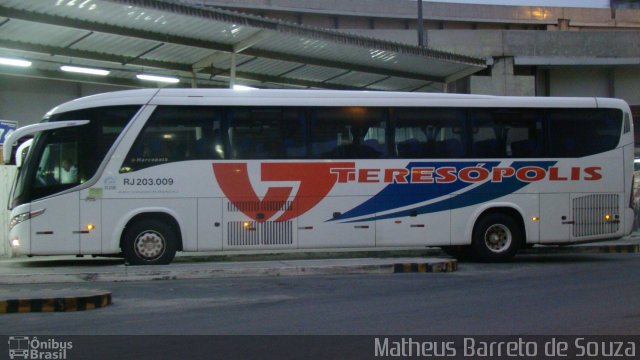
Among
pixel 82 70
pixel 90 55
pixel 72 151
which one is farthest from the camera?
pixel 82 70

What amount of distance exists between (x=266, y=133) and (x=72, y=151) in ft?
11.5

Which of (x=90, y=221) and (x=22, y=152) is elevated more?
(x=22, y=152)

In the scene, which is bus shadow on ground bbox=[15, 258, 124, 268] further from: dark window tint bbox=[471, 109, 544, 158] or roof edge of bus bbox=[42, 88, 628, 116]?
dark window tint bbox=[471, 109, 544, 158]

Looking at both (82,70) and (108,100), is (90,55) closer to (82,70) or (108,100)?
(82,70)

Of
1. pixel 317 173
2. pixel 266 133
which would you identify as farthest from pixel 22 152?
pixel 317 173

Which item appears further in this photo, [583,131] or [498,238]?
[583,131]

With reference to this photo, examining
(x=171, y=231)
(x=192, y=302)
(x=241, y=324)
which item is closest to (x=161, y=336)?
(x=241, y=324)

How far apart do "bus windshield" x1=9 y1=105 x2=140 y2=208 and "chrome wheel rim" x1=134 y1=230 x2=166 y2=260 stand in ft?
4.71

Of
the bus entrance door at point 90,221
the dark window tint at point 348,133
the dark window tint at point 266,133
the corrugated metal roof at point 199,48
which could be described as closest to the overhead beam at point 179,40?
the corrugated metal roof at point 199,48

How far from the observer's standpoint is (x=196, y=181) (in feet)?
46.8

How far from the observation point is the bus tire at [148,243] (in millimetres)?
13992

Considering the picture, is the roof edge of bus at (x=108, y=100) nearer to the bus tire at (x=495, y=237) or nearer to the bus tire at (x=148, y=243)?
the bus tire at (x=148, y=243)

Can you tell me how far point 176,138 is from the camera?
14.2 m

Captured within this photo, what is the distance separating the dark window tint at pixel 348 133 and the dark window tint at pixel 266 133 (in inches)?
12.1
